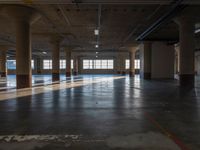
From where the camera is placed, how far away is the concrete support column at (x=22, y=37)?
51.5 ft

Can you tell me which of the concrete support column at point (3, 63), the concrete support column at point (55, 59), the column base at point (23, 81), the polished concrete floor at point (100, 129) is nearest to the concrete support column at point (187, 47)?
the polished concrete floor at point (100, 129)

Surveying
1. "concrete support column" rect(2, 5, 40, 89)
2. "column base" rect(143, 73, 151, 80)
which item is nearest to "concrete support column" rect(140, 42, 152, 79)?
"column base" rect(143, 73, 151, 80)

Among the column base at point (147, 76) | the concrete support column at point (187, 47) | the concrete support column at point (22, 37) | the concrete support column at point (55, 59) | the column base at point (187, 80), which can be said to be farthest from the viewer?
the column base at point (147, 76)

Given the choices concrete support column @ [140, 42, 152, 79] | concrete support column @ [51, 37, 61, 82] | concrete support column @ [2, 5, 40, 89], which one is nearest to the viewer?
concrete support column @ [2, 5, 40, 89]

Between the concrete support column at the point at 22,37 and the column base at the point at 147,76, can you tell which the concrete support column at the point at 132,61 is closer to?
the column base at the point at 147,76

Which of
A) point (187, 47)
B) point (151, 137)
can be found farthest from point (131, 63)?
point (151, 137)

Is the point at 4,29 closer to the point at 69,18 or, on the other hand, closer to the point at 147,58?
the point at 69,18

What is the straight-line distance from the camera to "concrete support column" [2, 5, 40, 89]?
15688mm

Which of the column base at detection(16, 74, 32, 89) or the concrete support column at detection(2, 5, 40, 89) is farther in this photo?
the column base at detection(16, 74, 32, 89)

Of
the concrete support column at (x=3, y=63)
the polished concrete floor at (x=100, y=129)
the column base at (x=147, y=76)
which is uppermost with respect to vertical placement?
the concrete support column at (x=3, y=63)

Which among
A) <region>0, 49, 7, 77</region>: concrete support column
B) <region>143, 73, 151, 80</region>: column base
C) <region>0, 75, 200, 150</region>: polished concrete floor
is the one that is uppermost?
<region>0, 49, 7, 77</region>: concrete support column

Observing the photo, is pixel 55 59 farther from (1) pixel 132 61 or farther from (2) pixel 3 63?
(1) pixel 132 61

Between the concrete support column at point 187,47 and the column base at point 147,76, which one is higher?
the concrete support column at point 187,47

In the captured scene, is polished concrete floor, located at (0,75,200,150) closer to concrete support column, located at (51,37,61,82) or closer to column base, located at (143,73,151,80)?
concrete support column, located at (51,37,61,82)
